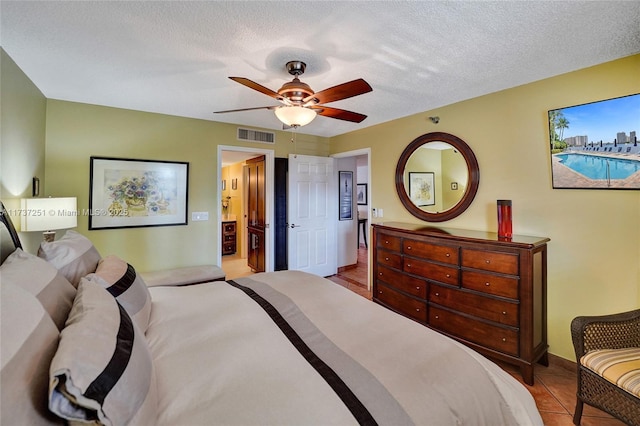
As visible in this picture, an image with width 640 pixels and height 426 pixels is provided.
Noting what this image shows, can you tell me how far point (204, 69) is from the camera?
91.6 inches

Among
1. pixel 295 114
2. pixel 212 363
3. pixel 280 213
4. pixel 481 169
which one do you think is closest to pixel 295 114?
pixel 295 114

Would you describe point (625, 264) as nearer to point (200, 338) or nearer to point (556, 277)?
point (556, 277)

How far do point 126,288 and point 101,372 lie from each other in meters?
0.84

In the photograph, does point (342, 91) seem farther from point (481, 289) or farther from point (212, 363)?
point (481, 289)

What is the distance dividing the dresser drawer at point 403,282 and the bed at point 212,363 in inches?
55.7

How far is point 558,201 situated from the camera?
2.45m

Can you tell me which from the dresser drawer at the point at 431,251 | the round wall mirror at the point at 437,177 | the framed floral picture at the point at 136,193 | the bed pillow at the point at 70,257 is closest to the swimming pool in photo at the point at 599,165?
the round wall mirror at the point at 437,177

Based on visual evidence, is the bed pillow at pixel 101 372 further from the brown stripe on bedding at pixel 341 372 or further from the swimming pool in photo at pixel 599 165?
the swimming pool in photo at pixel 599 165

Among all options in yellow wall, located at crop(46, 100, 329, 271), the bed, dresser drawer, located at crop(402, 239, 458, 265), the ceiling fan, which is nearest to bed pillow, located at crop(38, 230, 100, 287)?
the bed

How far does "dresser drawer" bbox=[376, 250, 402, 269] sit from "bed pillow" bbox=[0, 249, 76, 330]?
2.77 m

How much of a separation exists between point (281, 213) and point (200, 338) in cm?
342

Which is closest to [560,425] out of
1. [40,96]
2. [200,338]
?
[200,338]

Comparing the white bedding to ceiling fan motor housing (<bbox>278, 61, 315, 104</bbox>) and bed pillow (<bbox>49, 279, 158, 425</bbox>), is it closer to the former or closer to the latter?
bed pillow (<bbox>49, 279, 158, 425</bbox>)

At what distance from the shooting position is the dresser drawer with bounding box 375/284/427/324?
2.89 meters
